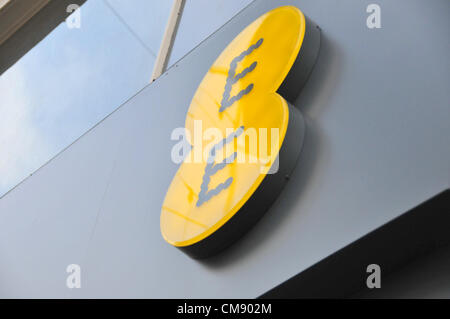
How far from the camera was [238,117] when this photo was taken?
2.00m

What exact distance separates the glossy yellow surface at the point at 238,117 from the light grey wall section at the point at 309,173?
10cm

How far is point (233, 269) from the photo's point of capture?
1.79m

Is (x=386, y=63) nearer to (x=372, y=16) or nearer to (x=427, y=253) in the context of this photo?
(x=372, y=16)

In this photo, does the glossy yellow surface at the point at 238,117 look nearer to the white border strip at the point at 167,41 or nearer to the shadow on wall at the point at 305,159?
the shadow on wall at the point at 305,159

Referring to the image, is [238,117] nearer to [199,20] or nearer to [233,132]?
[233,132]

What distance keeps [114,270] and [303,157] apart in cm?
91

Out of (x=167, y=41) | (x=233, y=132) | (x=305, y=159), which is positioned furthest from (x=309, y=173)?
(x=167, y=41)

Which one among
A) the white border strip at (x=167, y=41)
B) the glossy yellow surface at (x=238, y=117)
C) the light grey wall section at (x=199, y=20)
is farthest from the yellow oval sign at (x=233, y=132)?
the white border strip at (x=167, y=41)

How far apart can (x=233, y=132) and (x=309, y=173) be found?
13.8 inches

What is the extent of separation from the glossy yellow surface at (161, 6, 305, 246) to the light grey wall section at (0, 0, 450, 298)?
10cm

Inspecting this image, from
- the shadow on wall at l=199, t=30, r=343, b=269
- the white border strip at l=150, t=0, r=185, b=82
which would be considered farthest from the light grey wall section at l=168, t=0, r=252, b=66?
the shadow on wall at l=199, t=30, r=343, b=269

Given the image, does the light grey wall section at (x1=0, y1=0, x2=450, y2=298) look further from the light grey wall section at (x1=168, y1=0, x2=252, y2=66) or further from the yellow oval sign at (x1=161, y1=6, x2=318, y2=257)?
the light grey wall section at (x1=168, y1=0, x2=252, y2=66)

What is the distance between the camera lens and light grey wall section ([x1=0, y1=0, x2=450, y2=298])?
153 centimetres
